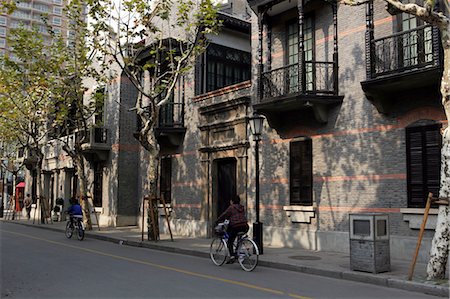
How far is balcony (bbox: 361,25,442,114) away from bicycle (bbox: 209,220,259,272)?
5266 millimetres

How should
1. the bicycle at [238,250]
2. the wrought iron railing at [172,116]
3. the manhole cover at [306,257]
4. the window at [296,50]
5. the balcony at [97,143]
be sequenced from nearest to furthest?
the bicycle at [238,250] < the manhole cover at [306,257] < the window at [296,50] < the wrought iron railing at [172,116] < the balcony at [97,143]

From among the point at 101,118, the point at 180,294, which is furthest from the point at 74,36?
the point at 180,294

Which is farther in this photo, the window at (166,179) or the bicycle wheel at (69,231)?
the window at (166,179)

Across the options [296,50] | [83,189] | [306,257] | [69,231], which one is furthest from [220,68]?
[306,257]

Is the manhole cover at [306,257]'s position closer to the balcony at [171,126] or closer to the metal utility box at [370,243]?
the metal utility box at [370,243]

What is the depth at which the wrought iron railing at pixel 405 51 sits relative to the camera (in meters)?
11.2

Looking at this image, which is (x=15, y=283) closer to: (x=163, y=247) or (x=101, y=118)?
(x=163, y=247)

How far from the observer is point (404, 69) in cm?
1177

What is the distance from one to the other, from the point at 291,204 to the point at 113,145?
1251 centimetres

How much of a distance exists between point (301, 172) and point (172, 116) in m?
8.20

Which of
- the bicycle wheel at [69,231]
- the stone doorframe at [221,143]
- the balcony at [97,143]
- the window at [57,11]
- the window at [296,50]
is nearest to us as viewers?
the window at [296,50]

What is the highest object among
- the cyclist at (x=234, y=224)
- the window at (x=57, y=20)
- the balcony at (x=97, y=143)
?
the window at (x=57, y=20)

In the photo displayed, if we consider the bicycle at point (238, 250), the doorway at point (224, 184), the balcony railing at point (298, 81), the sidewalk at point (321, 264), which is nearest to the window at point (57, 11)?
the doorway at point (224, 184)

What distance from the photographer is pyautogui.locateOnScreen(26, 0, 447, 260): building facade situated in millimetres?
12031
